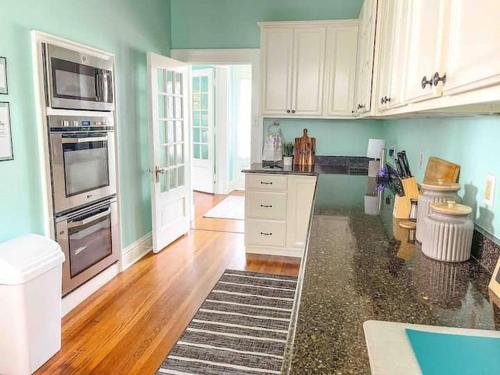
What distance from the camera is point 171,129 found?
412 cm

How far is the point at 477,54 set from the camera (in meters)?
0.73

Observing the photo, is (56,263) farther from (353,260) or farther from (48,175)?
(353,260)

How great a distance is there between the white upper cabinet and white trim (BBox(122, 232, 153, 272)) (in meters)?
1.89

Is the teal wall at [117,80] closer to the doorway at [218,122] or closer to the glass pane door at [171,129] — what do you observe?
the glass pane door at [171,129]

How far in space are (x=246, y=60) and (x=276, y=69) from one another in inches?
19.9

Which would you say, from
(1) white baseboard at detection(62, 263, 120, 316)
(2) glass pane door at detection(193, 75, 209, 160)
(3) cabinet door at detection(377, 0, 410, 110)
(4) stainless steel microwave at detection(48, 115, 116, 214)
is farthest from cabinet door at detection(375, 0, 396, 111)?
(2) glass pane door at detection(193, 75, 209, 160)

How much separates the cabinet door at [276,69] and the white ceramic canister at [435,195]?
2.61 metres

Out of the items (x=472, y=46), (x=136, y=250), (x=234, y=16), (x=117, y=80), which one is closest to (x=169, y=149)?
(x=117, y=80)

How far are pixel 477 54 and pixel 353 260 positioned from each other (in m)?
0.82

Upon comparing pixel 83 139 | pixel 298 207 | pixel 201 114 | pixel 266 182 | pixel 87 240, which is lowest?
pixel 87 240

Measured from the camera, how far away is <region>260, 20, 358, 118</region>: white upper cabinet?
376 centimetres

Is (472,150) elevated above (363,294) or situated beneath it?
elevated above

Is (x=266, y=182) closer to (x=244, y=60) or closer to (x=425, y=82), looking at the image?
(x=244, y=60)

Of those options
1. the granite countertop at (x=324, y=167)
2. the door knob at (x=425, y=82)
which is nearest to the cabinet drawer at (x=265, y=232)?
the granite countertop at (x=324, y=167)
